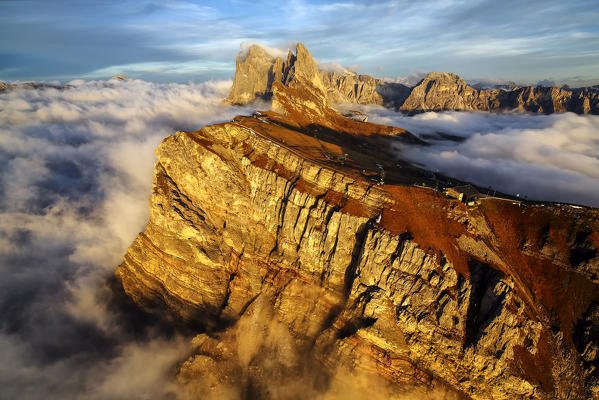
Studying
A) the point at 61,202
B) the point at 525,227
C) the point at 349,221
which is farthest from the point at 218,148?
the point at 61,202

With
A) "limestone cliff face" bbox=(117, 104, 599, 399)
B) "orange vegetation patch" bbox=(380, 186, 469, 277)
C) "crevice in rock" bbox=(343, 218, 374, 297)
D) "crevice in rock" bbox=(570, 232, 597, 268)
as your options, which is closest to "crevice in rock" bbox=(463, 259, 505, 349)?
"limestone cliff face" bbox=(117, 104, 599, 399)

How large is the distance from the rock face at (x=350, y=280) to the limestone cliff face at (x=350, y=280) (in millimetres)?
239

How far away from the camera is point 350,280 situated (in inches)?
1927

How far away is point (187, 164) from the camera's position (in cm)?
6175

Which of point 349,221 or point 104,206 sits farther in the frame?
point 104,206

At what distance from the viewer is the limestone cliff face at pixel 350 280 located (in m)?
38.1

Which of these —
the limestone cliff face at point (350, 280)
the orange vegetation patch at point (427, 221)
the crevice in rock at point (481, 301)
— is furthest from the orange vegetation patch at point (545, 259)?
the orange vegetation patch at point (427, 221)

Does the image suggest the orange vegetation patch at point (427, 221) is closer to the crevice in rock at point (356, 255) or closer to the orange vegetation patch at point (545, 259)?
the crevice in rock at point (356, 255)

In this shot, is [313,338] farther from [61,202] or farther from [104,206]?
[61,202]

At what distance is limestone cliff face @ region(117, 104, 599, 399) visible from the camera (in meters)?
38.1

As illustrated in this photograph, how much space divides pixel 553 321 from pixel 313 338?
1526 inches

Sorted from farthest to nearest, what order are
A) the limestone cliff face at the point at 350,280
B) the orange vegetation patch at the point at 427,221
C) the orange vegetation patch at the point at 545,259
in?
the orange vegetation patch at the point at 427,221, the orange vegetation patch at the point at 545,259, the limestone cliff face at the point at 350,280

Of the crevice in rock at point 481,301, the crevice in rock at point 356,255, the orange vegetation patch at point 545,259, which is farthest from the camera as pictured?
the crevice in rock at point 356,255

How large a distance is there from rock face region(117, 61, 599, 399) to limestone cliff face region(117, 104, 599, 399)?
9.4 inches
